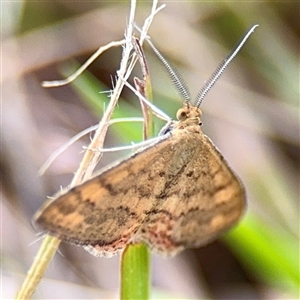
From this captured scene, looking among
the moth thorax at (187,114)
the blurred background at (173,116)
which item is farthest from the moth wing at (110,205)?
the blurred background at (173,116)

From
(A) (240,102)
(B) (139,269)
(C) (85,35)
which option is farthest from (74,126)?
(B) (139,269)

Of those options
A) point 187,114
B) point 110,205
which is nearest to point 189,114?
point 187,114

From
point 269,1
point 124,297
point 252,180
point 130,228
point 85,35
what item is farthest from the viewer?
point 269,1

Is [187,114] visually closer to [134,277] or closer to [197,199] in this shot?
[197,199]

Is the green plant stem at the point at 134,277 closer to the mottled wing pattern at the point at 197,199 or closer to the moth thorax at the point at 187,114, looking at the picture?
the mottled wing pattern at the point at 197,199

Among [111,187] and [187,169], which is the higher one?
[187,169]

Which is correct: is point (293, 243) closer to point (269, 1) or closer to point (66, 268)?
point (66, 268)
